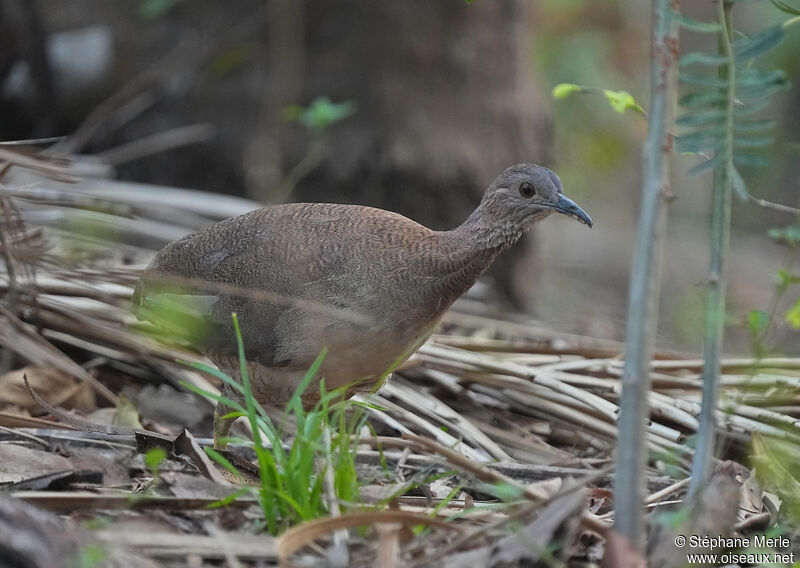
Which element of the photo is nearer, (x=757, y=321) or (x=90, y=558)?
(x=90, y=558)

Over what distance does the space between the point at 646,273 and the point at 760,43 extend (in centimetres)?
58

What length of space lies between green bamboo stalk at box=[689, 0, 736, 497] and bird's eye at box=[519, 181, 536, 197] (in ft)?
3.89

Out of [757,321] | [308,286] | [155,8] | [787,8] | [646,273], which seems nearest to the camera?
[646,273]

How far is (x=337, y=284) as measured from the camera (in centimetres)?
331

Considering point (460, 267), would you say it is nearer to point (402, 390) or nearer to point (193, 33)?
point (402, 390)

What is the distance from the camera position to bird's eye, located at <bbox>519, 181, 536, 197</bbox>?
3.31m

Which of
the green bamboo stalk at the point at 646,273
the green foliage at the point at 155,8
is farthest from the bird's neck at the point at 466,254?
the green foliage at the point at 155,8

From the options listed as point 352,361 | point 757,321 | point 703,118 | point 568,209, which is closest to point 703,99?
point 703,118

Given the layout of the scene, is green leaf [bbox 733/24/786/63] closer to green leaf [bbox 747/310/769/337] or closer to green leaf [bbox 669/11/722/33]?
green leaf [bbox 669/11/722/33]

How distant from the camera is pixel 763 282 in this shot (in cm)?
991

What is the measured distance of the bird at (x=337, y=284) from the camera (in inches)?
128

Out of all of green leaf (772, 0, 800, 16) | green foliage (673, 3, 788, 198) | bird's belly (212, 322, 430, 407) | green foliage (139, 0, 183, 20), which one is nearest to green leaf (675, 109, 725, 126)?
green foliage (673, 3, 788, 198)

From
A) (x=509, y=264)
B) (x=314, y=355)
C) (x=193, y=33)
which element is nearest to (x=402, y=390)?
(x=314, y=355)

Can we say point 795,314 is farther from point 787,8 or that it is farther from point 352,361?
point 352,361
